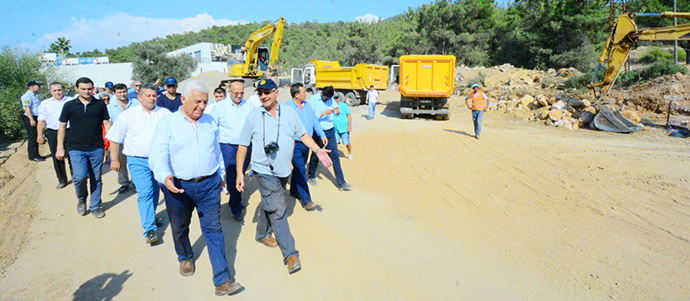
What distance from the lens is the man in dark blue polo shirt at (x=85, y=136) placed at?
4.75 meters

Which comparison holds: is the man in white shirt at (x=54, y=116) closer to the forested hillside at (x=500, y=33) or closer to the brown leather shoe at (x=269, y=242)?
the brown leather shoe at (x=269, y=242)

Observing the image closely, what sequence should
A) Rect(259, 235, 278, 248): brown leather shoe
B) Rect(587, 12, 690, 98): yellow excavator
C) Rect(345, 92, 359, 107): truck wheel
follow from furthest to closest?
Rect(345, 92, 359, 107): truck wheel → Rect(587, 12, 690, 98): yellow excavator → Rect(259, 235, 278, 248): brown leather shoe

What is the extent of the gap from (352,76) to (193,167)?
1627 cm

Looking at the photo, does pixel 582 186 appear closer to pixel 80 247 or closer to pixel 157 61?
pixel 80 247

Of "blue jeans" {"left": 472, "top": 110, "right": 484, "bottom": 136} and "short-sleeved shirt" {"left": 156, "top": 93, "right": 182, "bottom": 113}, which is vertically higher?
"short-sleeved shirt" {"left": 156, "top": 93, "right": 182, "bottom": 113}

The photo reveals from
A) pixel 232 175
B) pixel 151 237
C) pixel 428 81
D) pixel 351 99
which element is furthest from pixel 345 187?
pixel 351 99

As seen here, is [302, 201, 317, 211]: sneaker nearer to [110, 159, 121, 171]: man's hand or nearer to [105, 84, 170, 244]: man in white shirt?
[105, 84, 170, 244]: man in white shirt

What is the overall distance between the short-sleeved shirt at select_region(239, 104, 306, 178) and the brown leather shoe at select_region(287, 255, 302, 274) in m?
0.77

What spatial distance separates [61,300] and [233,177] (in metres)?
2.10

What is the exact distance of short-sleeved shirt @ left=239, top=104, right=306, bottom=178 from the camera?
3412 millimetres

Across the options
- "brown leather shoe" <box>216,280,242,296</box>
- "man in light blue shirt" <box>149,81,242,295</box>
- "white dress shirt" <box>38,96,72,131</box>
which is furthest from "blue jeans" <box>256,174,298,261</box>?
"white dress shirt" <box>38,96,72,131</box>

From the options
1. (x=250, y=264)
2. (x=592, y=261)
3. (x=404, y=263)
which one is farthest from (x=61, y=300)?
(x=592, y=261)

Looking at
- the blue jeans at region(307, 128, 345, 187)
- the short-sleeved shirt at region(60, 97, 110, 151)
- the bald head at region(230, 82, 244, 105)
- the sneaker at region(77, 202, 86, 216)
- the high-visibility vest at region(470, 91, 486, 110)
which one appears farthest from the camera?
the high-visibility vest at region(470, 91, 486, 110)

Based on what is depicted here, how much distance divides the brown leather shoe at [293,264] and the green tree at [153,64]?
41.3m
